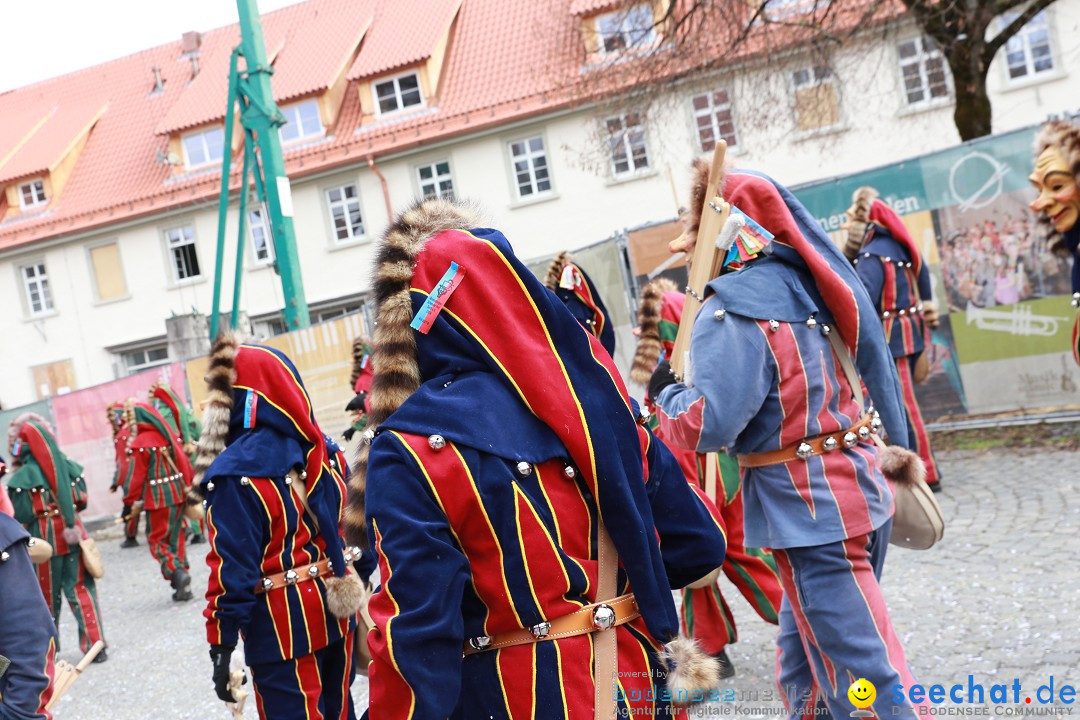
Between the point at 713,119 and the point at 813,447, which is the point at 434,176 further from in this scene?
the point at 813,447

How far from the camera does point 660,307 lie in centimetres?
619

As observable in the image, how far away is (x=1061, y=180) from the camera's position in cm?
422

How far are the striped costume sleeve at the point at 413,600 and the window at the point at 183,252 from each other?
29.4 metres

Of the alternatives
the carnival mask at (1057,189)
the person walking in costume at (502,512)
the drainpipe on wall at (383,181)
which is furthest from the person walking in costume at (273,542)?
the drainpipe on wall at (383,181)

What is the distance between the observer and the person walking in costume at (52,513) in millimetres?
7961

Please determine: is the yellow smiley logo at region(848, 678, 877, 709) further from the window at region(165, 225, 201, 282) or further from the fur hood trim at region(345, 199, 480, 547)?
the window at region(165, 225, 201, 282)

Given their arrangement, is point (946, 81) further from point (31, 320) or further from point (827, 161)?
point (31, 320)

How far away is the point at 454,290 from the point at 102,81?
3877 centimetres

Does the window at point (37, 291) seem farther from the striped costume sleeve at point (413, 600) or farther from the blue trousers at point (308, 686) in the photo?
the striped costume sleeve at point (413, 600)

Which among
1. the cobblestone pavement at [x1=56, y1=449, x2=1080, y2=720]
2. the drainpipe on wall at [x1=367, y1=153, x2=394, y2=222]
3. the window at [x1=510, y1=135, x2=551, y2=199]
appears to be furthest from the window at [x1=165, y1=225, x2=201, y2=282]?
the cobblestone pavement at [x1=56, y1=449, x2=1080, y2=720]

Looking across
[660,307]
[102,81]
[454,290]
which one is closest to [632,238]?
[660,307]

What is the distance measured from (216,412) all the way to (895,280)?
5.56 m

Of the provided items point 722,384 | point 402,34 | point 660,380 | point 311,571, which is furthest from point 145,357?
point 722,384

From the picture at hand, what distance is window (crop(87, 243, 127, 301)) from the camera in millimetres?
30219
